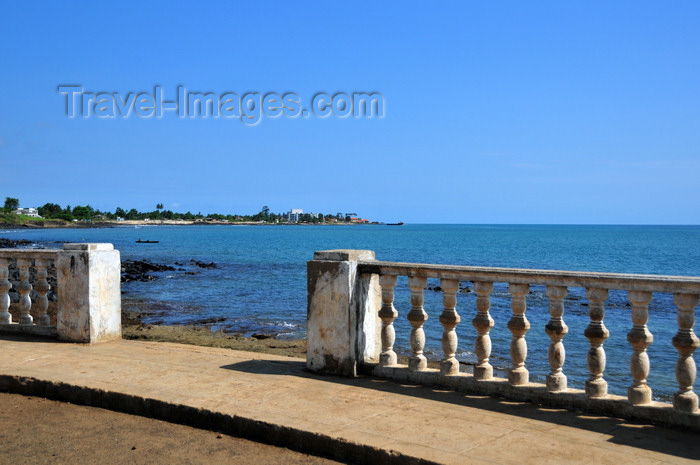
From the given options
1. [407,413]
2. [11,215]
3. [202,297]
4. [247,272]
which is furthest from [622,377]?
[11,215]

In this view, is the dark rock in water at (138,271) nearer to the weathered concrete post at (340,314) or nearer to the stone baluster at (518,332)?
the weathered concrete post at (340,314)

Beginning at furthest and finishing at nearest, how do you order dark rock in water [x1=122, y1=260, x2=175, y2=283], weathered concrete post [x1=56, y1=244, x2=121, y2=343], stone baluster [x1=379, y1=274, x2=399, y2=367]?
dark rock in water [x1=122, y1=260, x2=175, y2=283] < weathered concrete post [x1=56, y1=244, x2=121, y2=343] < stone baluster [x1=379, y1=274, x2=399, y2=367]

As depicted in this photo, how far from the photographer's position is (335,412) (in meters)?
4.82

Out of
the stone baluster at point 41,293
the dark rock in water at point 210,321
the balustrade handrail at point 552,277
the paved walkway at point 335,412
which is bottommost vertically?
the dark rock in water at point 210,321

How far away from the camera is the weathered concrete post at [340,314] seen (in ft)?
19.7

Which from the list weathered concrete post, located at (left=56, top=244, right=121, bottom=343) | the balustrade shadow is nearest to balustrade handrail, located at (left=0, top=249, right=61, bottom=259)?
weathered concrete post, located at (left=56, top=244, right=121, bottom=343)

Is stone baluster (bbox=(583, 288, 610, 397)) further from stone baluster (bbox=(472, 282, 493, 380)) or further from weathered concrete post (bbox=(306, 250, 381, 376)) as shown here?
weathered concrete post (bbox=(306, 250, 381, 376))

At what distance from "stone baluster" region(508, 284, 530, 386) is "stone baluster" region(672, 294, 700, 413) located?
113 centimetres

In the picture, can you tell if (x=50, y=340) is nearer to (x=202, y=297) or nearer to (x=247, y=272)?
(x=202, y=297)

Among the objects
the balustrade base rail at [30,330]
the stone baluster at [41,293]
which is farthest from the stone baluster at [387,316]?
the stone baluster at [41,293]

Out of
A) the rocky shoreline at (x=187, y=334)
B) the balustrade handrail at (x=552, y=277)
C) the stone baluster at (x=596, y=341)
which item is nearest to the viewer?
the balustrade handrail at (x=552, y=277)

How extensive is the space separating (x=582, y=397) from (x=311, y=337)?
258cm

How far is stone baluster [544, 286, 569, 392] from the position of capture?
16.3ft

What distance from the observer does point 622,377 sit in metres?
12.2
